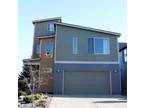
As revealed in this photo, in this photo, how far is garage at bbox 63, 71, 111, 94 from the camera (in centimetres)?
2100

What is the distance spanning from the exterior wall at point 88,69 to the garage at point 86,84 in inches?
14.4

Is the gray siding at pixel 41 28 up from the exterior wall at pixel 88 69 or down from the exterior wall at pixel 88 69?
up

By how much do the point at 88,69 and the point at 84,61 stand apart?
0.67m

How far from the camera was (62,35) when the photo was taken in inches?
838

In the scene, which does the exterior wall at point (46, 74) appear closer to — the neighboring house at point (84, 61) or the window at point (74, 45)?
the neighboring house at point (84, 61)

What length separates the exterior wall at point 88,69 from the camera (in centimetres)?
2103

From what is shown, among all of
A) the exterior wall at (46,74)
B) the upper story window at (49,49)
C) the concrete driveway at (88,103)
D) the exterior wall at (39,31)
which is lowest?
the concrete driveway at (88,103)

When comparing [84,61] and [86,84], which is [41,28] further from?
[86,84]

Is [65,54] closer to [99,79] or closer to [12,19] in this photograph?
[99,79]

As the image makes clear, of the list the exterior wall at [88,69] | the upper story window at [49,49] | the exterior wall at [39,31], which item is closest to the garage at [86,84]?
the exterior wall at [88,69]

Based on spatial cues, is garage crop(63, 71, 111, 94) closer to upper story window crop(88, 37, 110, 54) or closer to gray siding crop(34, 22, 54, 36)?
upper story window crop(88, 37, 110, 54)

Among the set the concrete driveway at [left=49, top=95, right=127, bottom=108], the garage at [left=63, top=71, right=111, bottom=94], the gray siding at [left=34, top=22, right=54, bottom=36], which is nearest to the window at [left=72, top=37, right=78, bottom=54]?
the garage at [left=63, top=71, right=111, bottom=94]
